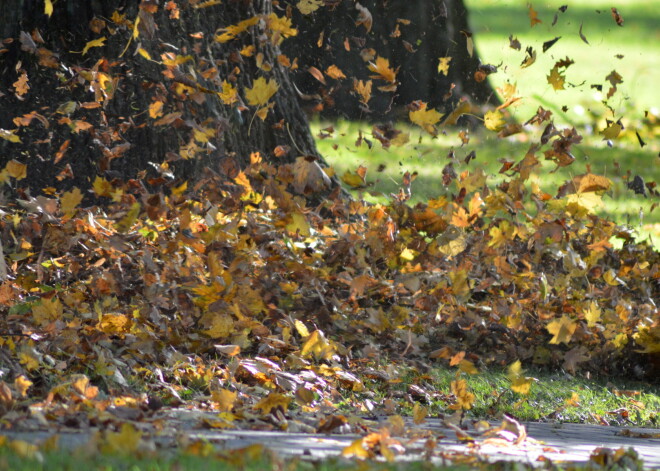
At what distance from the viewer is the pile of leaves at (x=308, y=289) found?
3.79 metres

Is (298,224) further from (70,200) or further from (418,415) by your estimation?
(418,415)

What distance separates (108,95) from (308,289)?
180 centimetres

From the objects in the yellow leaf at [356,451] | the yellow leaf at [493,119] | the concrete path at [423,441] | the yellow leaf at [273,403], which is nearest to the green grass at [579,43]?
the yellow leaf at [493,119]

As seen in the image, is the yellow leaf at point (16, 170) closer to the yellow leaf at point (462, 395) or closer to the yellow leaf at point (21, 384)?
the yellow leaf at point (21, 384)

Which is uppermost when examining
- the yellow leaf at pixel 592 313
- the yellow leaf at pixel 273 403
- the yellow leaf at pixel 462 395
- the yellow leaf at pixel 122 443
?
the yellow leaf at pixel 122 443

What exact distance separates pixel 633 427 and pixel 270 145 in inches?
120

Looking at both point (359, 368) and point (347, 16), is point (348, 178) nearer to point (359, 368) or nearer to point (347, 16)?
point (359, 368)

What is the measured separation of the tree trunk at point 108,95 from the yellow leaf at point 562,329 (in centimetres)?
216

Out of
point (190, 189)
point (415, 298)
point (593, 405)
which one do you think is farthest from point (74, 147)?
point (593, 405)

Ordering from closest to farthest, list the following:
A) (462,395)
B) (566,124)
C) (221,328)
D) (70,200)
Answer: (462,395) → (221,328) → (70,200) → (566,124)

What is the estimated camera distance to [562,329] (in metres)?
4.34

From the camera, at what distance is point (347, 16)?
805cm

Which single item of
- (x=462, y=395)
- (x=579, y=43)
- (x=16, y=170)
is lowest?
(x=462, y=395)

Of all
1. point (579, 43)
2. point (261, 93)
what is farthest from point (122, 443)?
point (579, 43)
